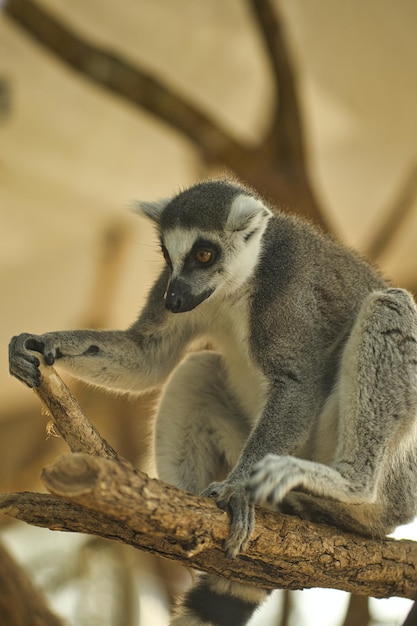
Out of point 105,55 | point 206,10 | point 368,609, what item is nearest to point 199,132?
point 105,55

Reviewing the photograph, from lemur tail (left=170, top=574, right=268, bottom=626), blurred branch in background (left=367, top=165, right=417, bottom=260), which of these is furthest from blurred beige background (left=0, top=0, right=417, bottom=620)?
lemur tail (left=170, top=574, right=268, bottom=626)

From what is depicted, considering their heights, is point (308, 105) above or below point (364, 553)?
above

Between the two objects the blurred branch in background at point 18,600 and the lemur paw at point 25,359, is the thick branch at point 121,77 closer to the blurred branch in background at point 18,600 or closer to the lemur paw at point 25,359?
the lemur paw at point 25,359

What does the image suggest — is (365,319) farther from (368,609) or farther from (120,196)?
(120,196)

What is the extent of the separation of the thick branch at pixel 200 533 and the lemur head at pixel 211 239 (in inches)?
44.1

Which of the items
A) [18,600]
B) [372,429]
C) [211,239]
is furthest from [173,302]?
[18,600]

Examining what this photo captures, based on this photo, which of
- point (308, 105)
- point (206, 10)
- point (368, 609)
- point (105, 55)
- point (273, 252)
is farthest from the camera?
point (308, 105)

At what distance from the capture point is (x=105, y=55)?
6457 mm

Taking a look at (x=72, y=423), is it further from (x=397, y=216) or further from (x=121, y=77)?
(x=397, y=216)

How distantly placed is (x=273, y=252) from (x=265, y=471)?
1.36m

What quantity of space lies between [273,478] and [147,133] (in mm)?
6125

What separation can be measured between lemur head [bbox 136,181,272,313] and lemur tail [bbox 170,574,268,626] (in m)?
1.36

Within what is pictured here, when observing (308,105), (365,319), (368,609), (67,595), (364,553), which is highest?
(308,105)

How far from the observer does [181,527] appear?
3.11 m
